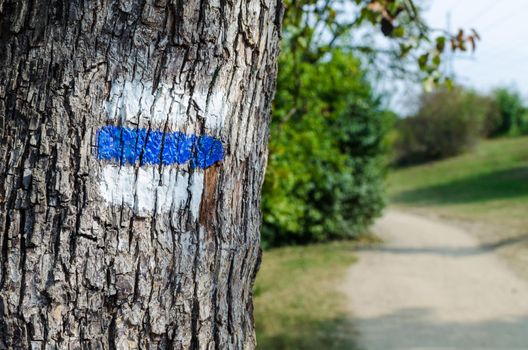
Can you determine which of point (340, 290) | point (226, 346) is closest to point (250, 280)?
point (226, 346)

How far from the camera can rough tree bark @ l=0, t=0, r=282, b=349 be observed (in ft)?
5.26

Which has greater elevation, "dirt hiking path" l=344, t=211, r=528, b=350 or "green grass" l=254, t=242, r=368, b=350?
"dirt hiking path" l=344, t=211, r=528, b=350

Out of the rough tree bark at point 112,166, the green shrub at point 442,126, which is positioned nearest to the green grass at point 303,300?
the rough tree bark at point 112,166

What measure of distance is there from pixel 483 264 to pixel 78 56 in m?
10.8

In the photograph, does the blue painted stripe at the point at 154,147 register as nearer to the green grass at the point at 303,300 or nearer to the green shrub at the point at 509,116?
the green grass at the point at 303,300

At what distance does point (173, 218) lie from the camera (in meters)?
1.70

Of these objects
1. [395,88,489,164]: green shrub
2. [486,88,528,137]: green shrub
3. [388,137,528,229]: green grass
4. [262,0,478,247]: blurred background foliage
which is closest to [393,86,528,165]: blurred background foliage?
[395,88,489,164]: green shrub

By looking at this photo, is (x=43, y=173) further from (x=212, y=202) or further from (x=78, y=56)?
(x=212, y=202)

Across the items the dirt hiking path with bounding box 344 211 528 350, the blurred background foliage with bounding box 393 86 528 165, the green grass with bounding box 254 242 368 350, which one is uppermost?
the blurred background foliage with bounding box 393 86 528 165

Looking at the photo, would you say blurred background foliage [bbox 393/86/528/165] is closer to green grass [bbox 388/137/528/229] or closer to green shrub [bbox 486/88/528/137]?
green grass [bbox 388/137/528/229]

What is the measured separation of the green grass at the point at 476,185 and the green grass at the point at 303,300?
435cm

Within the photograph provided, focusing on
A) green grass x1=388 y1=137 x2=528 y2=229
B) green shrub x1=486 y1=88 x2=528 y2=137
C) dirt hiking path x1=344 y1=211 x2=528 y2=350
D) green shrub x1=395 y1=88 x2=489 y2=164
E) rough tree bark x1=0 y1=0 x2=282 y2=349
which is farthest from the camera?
green shrub x1=486 y1=88 x2=528 y2=137

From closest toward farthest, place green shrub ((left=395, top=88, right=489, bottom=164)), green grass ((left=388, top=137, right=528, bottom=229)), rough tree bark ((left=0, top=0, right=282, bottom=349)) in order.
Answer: rough tree bark ((left=0, top=0, right=282, bottom=349)) < green grass ((left=388, top=137, right=528, bottom=229)) < green shrub ((left=395, top=88, right=489, bottom=164))

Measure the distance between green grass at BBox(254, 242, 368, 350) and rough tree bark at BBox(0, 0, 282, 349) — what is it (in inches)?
221
